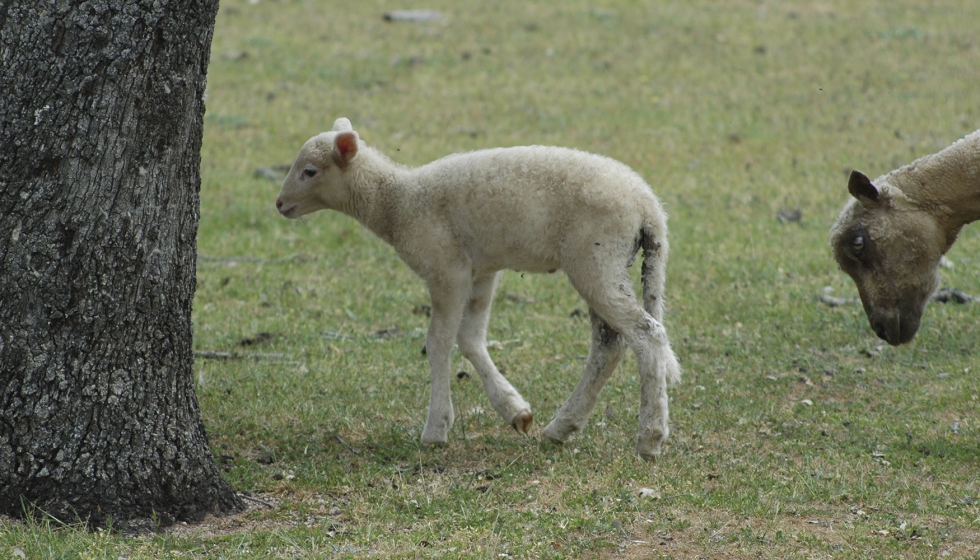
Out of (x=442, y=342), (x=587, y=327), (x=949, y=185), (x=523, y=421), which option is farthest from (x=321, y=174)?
(x=949, y=185)

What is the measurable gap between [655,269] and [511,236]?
0.77 metres

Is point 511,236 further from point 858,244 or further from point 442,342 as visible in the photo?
point 858,244

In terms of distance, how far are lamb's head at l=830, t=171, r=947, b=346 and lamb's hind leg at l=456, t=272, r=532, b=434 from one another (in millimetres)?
2025

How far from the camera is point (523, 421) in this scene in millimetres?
6074

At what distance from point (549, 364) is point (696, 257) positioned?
2.91m

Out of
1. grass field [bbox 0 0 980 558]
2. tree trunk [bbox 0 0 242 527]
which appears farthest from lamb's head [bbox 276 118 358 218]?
tree trunk [bbox 0 0 242 527]

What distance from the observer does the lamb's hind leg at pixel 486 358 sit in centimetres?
609

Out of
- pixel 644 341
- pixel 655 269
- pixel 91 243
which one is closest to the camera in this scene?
pixel 91 243

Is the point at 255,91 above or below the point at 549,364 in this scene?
above

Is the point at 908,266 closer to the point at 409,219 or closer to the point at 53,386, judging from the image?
the point at 409,219

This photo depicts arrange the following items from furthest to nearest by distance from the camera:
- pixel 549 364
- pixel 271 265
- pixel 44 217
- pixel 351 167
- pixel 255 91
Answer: pixel 255 91 → pixel 271 265 → pixel 549 364 → pixel 351 167 → pixel 44 217

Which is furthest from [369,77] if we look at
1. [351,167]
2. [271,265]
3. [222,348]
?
[351,167]

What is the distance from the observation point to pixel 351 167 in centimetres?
632

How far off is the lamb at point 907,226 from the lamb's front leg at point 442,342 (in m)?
2.20
